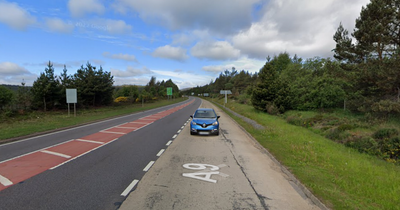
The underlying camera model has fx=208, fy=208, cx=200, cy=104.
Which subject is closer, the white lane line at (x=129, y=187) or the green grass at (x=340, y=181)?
the green grass at (x=340, y=181)

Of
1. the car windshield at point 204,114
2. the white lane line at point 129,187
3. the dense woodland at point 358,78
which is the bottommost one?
the white lane line at point 129,187

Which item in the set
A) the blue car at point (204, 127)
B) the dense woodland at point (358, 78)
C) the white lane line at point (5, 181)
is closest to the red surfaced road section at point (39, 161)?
the white lane line at point (5, 181)

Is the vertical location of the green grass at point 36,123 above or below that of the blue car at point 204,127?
below

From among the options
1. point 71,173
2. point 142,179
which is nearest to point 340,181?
point 142,179

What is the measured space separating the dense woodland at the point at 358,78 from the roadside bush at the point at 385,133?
3.65 metres

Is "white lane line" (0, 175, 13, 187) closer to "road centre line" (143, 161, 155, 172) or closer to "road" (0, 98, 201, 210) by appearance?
"road" (0, 98, 201, 210)

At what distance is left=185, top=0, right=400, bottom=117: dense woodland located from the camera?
16234 millimetres

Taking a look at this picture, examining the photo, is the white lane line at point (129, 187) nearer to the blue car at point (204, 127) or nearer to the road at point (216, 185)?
the road at point (216, 185)

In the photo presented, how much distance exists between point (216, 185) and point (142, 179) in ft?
6.20

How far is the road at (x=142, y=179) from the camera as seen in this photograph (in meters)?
4.13

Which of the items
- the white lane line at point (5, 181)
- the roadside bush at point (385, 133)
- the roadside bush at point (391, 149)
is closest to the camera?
the white lane line at point (5, 181)

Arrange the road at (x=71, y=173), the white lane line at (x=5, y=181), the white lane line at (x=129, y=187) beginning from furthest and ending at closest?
the white lane line at (x=5, y=181), the white lane line at (x=129, y=187), the road at (x=71, y=173)

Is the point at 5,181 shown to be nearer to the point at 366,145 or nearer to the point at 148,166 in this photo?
the point at 148,166

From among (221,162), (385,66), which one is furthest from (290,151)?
(385,66)
